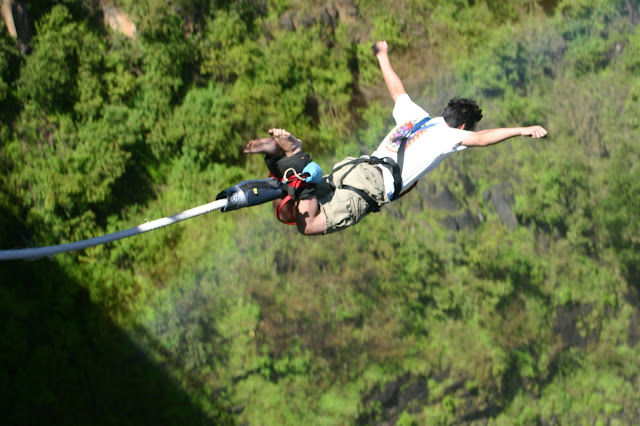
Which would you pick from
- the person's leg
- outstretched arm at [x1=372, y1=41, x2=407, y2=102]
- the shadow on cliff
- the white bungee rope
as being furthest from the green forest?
the white bungee rope

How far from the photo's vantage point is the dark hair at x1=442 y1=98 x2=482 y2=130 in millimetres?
3240

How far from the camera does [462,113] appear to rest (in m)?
3.25

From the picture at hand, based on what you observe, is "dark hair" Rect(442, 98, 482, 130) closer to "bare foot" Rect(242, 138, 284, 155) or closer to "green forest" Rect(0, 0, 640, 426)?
"bare foot" Rect(242, 138, 284, 155)

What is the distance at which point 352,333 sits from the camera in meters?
7.93

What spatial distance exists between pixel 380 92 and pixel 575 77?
334 centimetres

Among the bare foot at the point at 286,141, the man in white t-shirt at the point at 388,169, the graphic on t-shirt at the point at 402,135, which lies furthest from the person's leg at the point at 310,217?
the graphic on t-shirt at the point at 402,135

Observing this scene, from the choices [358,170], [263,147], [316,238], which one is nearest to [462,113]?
[358,170]

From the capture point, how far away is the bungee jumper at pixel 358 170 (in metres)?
2.90

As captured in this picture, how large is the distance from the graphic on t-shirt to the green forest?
158 inches

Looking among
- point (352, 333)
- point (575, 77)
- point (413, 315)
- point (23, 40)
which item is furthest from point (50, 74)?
point (575, 77)

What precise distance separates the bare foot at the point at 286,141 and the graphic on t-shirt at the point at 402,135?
62cm

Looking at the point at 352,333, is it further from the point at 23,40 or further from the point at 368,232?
the point at 23,40

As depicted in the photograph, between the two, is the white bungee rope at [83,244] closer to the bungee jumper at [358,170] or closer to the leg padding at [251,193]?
the leg padding at [251,193]

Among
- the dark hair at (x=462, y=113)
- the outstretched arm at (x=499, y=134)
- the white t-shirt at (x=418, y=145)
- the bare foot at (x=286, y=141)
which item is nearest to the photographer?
the outstretched arm at (x=499, y=134)
